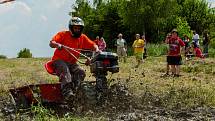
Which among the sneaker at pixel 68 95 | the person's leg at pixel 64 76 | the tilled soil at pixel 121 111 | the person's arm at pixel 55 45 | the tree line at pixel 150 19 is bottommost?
the tilled soil at pixel 121 111

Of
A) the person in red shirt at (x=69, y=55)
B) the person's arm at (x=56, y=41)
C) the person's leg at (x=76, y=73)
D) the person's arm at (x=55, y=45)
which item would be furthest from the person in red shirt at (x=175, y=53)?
the person's arm at (x=55, y=45)

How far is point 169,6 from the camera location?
51.5 meters

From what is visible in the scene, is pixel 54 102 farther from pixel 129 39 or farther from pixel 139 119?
pixel 129 39

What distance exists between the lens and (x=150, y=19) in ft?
169

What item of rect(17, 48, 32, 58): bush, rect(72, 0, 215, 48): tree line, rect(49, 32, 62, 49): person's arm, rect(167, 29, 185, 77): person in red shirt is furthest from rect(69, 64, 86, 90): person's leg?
rect(17, 48, 32, 58): bush

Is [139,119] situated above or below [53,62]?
below

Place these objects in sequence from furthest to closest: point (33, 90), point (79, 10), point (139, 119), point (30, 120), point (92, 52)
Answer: point (79, 10) → point (92, 52) → point (33, 90) → point (139, 119) → point (30, 120)

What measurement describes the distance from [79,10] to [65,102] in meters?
70.5

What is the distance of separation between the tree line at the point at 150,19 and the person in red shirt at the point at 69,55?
34643 millimetres

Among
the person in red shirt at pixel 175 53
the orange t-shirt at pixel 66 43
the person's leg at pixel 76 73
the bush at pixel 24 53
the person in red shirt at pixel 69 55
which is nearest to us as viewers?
the person in red shirt at pixel 69 55

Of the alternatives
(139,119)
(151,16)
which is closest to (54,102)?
(139,119)

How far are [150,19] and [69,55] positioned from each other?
135 feet

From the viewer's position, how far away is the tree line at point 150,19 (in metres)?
51.0

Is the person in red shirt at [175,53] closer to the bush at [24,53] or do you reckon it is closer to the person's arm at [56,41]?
the person's arm at [56,41]
